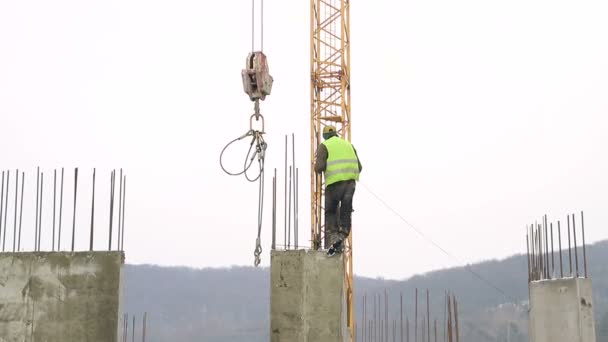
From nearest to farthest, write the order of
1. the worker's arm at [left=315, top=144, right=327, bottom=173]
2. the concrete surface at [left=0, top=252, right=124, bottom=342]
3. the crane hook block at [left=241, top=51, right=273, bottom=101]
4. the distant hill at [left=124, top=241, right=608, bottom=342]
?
1. the concrete surface at [left=0, top=252, right=124, bottom=342]
2. the worker's arm at [left=315, top=144, right=327, bottom=173]
3. the crane hook block at [left=241, top=51, right=273, bottom=101]
4. the distant hill at [left=124, top=241, right=608, bottom=342]

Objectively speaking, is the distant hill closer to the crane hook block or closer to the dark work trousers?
the crane hook block

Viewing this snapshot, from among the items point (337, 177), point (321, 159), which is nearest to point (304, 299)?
point (337, 177)

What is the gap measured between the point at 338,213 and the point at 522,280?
67.8 m

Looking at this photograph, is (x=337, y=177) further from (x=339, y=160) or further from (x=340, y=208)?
(x=340, y=208)

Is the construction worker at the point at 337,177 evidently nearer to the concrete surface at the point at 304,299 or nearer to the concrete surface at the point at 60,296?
the concrete surface at the point at 304,299

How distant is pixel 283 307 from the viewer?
7047mm

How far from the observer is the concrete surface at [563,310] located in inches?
426

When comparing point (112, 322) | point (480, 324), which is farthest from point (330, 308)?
point (480, 324)

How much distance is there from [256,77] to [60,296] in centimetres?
371

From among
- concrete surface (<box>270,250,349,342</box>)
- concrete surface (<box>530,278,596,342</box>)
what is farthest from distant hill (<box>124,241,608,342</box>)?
concrete surface (<box>270,250,349,342</box>)

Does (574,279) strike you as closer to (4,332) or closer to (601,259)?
(4,332)

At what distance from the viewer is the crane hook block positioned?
947 centimetres

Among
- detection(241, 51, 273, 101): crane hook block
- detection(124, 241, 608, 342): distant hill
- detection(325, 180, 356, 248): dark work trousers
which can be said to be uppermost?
detection(241, 51, 273, 101): crane hook block

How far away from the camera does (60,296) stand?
7.27 m
